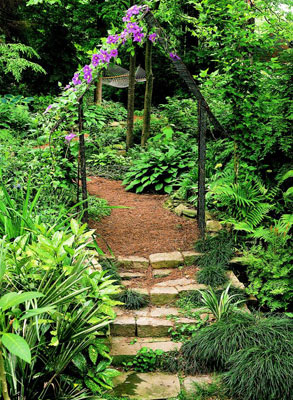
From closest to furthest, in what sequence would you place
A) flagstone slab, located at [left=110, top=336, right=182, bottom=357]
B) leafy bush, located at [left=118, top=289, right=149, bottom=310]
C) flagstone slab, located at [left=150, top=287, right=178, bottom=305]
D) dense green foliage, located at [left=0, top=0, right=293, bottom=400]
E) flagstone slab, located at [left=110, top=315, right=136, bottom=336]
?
1. dense green foliage, located at [left=0, top=0, right=293, bottom=400]
2. flagstone slab, located at [left=110, top=336, right=182, bottom=357]
3. flagstone slab, located at [left=110, top=315, right=136, bottom=336]
4. leafy bush, located at [left=118, top=289, right=149, bottom=310]
5. flagstone slab, located at [left=150, top=287, right=178, bottom=305]

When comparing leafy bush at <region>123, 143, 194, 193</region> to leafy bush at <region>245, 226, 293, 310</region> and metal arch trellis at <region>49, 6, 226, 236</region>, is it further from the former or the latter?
leafy bush at <region>245, 226, 293, 310</region>

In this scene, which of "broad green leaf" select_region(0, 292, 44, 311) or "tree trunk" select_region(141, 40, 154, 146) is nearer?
"broad green leaf" select_region(0, 292, 44, 311)

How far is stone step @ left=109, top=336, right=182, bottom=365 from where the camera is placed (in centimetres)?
347

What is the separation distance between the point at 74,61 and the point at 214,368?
11750 millimetres

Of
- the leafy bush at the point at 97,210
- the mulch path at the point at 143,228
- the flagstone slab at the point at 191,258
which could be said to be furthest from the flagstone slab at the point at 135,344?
the leafy bush at the point at 97,210

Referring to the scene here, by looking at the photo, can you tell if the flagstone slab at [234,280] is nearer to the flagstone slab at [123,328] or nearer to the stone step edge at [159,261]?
the stone step edge at [159,261]

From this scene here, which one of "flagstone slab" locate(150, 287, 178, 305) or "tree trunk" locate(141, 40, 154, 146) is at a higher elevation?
"tree trunk" locate(141, 40, 154, 146)

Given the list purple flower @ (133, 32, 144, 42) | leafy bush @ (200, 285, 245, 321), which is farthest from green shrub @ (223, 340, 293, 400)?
purple flower @ (133, 32, 144, 42)

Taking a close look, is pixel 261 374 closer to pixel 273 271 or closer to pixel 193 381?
pixel 193 381

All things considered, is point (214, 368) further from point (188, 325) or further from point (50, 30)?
point (50, 30)

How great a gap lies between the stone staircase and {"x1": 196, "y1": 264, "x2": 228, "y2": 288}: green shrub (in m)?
0.08

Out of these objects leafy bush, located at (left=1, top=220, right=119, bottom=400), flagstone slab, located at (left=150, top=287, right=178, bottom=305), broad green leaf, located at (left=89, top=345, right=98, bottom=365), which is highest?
leafy bush, located at (left=1, top=220, right=119, bottom=400)

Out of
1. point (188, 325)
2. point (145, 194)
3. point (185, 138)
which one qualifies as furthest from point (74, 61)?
point (188, 325)

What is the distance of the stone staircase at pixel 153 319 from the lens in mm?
3197
